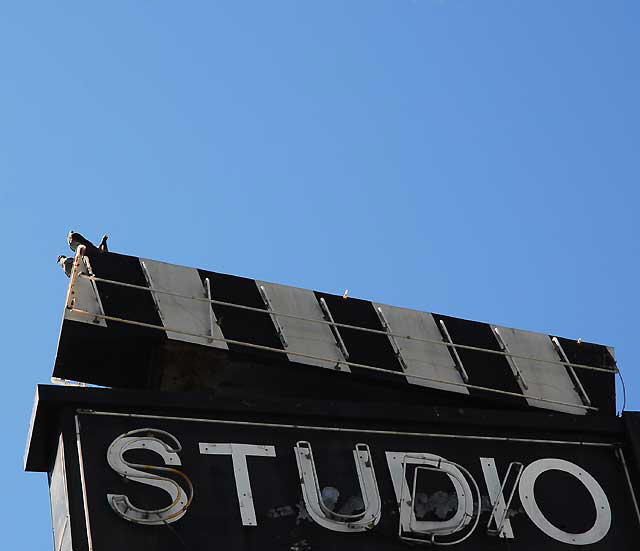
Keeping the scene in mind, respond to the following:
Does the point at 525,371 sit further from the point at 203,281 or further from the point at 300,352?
the point at 203,281

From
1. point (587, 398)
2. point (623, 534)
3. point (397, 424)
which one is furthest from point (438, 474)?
point (587, 398)

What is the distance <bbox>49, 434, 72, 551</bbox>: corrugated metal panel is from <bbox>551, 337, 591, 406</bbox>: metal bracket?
803cm

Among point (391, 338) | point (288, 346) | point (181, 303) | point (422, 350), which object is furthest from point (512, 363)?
point (181, 303)

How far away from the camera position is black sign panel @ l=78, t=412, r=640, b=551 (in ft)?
58.1

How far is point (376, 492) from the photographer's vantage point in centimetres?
1880

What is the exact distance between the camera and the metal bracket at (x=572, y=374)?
22.3m

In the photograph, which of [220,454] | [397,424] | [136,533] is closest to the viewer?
[136,533]

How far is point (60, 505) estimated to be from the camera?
18.0 metres

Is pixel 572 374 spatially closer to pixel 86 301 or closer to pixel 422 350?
pixel 422 350

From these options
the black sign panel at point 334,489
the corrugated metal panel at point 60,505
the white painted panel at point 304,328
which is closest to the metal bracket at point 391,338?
the white painted panel at point 304,328

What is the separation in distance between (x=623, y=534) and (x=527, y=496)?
1354 millimetres

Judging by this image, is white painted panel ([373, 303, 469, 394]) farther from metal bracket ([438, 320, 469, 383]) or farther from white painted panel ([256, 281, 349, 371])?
white painted panel ([256, 281, 349, 371])

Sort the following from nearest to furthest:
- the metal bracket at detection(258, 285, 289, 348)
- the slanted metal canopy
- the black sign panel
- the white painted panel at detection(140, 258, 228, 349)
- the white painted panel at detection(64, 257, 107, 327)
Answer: the black sign panel
the white painted panel at detection(64, 257, 107, 327)
the slanted metal canopy
the white painted panel at detection(140, 258, 228, 349)
the metal bracket at detection(258, 285, 289, 348)

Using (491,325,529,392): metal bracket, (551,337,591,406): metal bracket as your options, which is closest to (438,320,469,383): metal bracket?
(491,325,529,392): metal bracket
